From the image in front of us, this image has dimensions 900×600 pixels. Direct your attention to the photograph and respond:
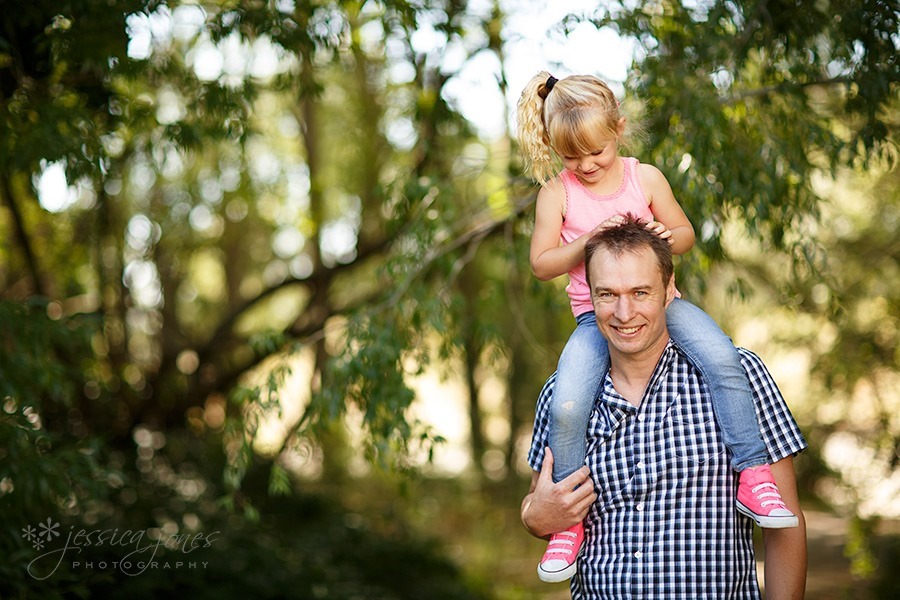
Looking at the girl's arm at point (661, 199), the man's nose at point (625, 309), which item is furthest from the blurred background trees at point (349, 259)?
the man's nose at point (625, 309)

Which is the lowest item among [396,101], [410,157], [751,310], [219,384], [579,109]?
[219,384]

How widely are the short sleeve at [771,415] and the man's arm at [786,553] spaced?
45mm

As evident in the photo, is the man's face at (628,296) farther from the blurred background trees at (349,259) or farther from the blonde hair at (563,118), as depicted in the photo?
the blurred background trees at (349,259)

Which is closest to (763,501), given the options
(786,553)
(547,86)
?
(786,553)

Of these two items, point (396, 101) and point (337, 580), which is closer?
point (337, 580)

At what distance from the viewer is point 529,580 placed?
9.09m

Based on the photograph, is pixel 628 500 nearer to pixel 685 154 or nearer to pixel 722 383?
pixel 722 383

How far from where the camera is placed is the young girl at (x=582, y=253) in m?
2.40

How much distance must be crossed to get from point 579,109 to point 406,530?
658cm

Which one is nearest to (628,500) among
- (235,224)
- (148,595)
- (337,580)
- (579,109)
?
(579,109)

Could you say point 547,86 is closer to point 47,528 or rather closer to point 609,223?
point 609,223

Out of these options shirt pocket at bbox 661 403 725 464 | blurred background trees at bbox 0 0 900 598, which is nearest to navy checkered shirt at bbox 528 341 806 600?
shirt pocket at bbox 661 403 725 464

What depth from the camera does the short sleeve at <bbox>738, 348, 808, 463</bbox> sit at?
96.8 inches

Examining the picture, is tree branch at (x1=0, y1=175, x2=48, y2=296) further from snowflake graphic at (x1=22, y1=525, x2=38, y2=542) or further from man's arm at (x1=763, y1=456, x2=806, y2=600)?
man's arm at (x1=763, y1=456, x2=806, y2=600)
